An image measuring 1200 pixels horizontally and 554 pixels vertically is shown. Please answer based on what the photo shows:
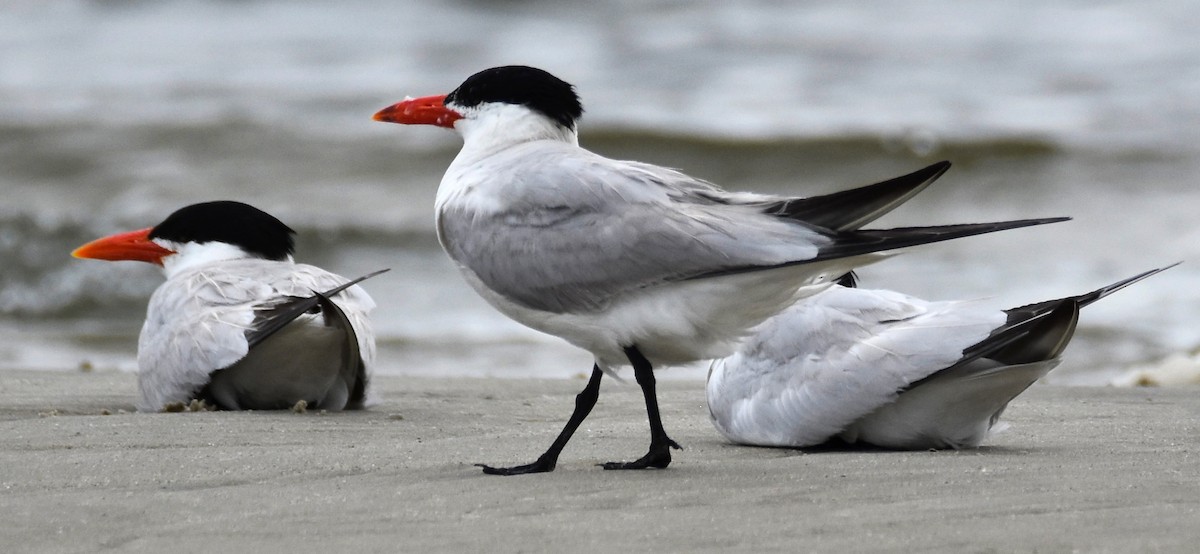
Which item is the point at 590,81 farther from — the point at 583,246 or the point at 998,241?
the point at 583,246

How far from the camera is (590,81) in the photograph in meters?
17.2

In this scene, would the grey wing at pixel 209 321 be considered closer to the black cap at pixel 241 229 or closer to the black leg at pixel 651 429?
the black cap at pixel 241 229

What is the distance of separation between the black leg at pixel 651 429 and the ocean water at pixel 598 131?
359 centimetres

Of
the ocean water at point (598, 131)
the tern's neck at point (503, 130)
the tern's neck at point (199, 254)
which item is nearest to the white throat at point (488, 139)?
the tern's neck at point (503, 130)

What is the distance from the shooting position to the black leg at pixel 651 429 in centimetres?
371

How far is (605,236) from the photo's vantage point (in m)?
3.62

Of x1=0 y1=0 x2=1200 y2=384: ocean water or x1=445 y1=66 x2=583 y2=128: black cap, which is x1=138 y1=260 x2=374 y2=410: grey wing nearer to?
x1=445 y1=66 x2=583 y2=128: black cap

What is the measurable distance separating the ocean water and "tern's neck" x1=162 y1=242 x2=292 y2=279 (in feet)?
7.01

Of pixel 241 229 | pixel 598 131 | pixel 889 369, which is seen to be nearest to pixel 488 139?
pixel 889 369

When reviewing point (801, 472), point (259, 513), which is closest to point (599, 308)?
point (801, 472)

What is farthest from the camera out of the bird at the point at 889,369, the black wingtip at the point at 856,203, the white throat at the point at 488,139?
the bird at the point at 889,369

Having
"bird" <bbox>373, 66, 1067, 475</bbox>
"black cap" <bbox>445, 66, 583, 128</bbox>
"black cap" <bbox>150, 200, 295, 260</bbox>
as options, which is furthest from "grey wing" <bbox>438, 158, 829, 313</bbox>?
"black cap" <bbox>150, 200, 295, 260</bbox>

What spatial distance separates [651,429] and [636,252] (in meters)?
0.51

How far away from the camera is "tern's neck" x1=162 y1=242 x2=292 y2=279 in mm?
5672
